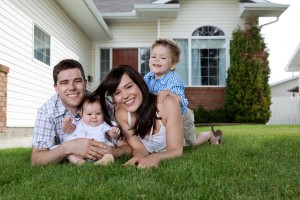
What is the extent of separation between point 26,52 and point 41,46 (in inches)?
48.3

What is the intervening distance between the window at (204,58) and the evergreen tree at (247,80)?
672 millimetres

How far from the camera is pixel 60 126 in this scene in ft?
12.9

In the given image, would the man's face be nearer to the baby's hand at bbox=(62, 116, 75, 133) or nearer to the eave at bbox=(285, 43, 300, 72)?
the baby's hand at bbox=(62, 116, 75, 133)

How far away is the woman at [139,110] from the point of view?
3.67 metres

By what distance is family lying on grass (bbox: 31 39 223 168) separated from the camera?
3.66m

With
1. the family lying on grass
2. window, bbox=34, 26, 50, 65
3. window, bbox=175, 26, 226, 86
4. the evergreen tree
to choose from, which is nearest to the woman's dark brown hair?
the family lying on grass

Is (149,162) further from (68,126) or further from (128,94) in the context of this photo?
(68,126)

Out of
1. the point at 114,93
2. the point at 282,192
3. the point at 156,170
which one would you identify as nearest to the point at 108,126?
the point at 114,93

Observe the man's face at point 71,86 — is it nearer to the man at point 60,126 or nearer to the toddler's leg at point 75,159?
the man at point 60,126

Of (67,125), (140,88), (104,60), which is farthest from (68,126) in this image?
(104,60)

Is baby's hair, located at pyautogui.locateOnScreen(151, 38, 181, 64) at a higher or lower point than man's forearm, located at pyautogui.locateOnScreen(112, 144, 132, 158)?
higher

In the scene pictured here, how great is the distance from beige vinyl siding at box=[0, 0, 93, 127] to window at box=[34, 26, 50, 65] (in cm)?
13

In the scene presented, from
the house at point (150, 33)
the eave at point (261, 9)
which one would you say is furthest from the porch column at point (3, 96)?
the eave at point (261, 9)

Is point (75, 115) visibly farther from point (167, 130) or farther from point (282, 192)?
point (282, 192)
